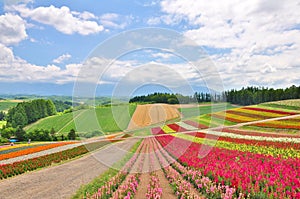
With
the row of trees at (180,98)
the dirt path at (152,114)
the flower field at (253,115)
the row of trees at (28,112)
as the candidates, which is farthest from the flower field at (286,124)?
the row of trees at (28,112)

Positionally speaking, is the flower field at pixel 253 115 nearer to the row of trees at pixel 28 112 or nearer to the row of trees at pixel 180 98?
the row of trees at pixel 180 98

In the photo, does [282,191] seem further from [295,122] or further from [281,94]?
[281,94]

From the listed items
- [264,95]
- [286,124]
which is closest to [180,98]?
[286,124]

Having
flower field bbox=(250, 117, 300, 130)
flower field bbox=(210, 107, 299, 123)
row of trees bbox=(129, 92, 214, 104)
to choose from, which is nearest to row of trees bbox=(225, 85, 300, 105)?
flower field bbox=(210, 107, 299, 123)

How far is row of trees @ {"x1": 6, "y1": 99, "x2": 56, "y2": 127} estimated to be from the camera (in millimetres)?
77000

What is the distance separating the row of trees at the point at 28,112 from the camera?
7700 cm

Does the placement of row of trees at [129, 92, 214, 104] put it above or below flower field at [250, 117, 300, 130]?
above

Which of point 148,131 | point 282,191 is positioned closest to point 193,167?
point 282,191

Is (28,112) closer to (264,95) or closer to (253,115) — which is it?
(253,115)

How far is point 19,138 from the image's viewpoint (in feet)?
156

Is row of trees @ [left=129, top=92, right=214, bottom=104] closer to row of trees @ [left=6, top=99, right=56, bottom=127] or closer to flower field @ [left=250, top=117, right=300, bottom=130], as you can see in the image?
flower field @ [left=250, top=117, right=300, bottom=130]

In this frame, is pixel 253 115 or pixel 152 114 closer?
pixel 152 114

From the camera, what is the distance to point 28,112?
3209 inches

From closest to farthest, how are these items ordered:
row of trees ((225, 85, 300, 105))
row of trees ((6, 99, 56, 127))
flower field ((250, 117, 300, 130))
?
flower field ((250, 117, 300, 130)) < row of trees ((225, 85, 300, 105)) < row of trees ((6, 99, 56, 127))
